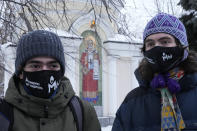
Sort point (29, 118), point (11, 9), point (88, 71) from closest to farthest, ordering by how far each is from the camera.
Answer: point (29, 118)
point (11, 9)
point (88, 71)

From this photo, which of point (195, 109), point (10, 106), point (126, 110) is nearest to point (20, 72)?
point (10, 106)

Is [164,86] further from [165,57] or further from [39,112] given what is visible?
[39,112]

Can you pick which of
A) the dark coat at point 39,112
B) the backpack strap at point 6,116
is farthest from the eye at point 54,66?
the backpack strap at point 6,116

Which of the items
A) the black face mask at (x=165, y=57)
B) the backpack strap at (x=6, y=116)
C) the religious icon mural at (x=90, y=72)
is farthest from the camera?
the religious icon mural at (x=90, y=72)

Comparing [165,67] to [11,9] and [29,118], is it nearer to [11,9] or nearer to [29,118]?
[29,118]

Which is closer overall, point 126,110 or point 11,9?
point 126,110

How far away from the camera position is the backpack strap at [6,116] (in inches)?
69.3

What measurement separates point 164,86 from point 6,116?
121cm

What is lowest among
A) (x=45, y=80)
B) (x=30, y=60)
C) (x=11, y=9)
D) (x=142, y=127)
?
(x=142, y=127)

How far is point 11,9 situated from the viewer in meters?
4.98

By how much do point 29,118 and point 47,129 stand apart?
167mm

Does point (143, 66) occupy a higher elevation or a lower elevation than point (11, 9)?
lower

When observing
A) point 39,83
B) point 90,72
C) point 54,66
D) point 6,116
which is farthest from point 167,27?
point 90,72

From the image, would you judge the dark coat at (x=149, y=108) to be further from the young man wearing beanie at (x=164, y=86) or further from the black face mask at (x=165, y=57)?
the black face mask at (x=165, y=57)
